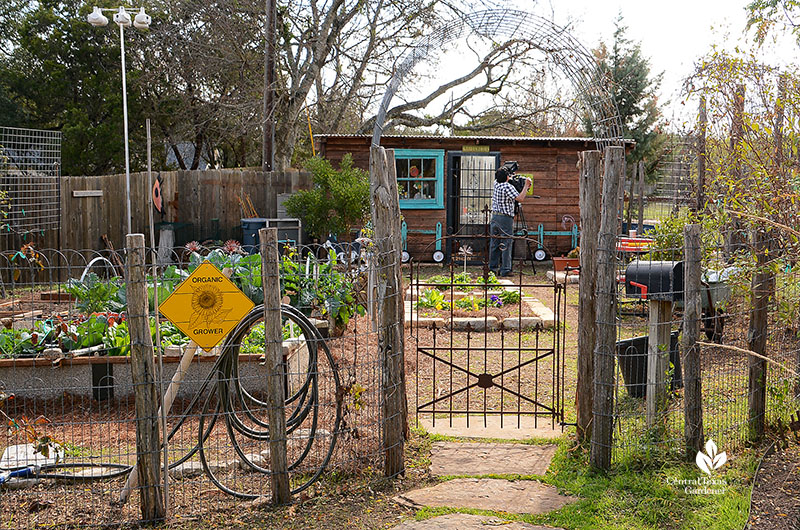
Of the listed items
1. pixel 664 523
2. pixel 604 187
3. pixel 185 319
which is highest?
pixel 604 187

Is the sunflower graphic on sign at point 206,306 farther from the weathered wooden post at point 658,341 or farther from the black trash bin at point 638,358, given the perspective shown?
the black trash bin at point 638,358

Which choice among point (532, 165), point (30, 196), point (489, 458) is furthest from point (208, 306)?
point (532, 165)

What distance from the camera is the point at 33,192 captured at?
1284 centimetres

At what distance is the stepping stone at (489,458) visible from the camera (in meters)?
4.82

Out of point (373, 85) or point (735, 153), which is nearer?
point (735, 153)

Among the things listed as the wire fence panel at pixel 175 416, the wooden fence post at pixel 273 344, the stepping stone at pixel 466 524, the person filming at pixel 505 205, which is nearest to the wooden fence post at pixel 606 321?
the stepping stone at pixel 466 524

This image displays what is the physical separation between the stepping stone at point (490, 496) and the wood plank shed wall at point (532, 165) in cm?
1044

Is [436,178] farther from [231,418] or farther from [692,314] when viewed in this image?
[231,418]

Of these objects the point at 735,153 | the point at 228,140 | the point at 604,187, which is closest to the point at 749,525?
the point at 604,187

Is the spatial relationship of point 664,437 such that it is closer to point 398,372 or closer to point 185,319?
point 398,372

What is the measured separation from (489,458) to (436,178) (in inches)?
417

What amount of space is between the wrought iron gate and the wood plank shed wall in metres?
2.71

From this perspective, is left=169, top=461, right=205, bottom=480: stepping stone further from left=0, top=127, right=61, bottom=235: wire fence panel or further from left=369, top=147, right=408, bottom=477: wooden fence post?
left=0, top=127, right=61, bottom=235: wire fence panel

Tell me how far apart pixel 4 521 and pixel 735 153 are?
16.6 feet
